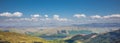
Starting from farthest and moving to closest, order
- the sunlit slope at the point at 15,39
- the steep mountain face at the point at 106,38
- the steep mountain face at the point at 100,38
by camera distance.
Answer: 1. the steep mountain face at the point at 100,38
2. the steep mountain face at the point at 106,38
3. the sunlit slope at the point at 15,39

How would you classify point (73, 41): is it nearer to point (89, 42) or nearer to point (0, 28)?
point (89, 42)

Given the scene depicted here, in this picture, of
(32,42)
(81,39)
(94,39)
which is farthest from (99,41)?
(32,42)

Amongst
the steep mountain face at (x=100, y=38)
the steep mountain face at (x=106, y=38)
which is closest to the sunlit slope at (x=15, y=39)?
the steep mountain face at (x=100, y=38)

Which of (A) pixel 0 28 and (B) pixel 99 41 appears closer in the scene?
(A) pixel 0 28

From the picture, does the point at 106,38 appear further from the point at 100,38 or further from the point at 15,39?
the point at 15,39

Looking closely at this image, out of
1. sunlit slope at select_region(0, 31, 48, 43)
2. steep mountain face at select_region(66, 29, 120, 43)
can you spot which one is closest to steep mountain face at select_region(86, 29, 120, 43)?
steep mountain face at select_region(66, 29, 120, 43)

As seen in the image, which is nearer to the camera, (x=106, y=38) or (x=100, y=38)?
(x=106, y=38)

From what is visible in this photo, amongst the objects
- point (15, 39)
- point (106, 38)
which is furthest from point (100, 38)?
point (15, 39)

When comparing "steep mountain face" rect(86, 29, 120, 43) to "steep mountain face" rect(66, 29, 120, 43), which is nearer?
"steep mountain face" rect(86, 29, 120, 43)

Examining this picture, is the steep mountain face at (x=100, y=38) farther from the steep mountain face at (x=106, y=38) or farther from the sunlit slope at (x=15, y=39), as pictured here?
the sunlit slope at (x=15, y=39)

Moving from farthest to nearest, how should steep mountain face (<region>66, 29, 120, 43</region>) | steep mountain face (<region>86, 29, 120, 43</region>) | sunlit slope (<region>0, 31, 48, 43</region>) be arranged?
steep mountain face (<region>66, 29, 120, 43</region>) → steep mountain face (<region>86, 29, 120, 43</region>) → sunlit slope (<region>0, 31, 48, 43</region>)

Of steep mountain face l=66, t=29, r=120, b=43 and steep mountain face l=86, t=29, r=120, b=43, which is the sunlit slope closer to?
steep mountain face l=66, t=29, r=120, b=43
